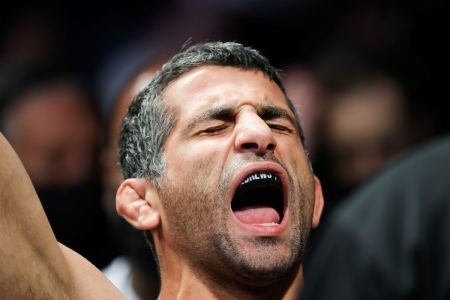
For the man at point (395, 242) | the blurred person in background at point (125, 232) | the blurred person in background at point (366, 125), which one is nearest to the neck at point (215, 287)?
the blurred person in background at point (366, 125)

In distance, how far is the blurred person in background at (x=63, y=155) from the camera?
4.09m

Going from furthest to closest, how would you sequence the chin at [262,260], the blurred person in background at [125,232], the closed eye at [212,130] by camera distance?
the blurred person in background at [125,232] → the closed eye at [212,130] → the chin at [262,260]

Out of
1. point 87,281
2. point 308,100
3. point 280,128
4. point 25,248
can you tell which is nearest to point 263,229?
point 280,128

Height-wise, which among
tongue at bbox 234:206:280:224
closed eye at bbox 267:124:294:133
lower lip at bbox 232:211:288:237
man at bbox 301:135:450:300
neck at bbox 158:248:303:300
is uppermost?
man at bbox 301:135:450:300

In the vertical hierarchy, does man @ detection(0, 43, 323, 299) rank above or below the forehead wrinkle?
below

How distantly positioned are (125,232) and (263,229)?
1.54 m

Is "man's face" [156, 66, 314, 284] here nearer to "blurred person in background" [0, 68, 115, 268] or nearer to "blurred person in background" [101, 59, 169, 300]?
"blurred person in background" [101, 59, 169, 300]

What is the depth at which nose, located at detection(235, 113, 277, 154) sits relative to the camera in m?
2.42

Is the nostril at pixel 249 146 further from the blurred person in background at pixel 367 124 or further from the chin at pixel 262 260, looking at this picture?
the blurred person in background at pixel 367 124

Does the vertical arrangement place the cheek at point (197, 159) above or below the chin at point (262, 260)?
above

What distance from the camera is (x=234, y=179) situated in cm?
240

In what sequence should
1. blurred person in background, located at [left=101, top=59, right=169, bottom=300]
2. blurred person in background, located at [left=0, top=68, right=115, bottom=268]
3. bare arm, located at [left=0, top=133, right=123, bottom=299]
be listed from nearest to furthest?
bare arm, located at [left=0, top=133, right=123, bottom=299]
blurred person in background, located at [left=101, top=59, right=169, bottom=300]
blurred person in background, located at [left=0, top=68, right=115, bottom=268]

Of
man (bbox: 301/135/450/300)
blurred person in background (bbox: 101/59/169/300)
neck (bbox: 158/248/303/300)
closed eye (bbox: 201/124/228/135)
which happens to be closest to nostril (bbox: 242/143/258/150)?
closed eye (bbox: 201/124/228/135)

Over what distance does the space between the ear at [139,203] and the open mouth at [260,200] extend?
202mm
